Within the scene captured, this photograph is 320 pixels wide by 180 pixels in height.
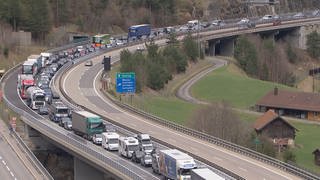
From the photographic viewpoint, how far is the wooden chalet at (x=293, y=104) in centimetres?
9781

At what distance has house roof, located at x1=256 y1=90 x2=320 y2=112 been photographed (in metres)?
97.8

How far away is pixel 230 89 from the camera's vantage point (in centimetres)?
11225

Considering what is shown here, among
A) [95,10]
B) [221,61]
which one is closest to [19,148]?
[221,61]

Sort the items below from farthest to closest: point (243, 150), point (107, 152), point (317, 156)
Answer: point (317, 156), point (107, 152), point (243, 150)

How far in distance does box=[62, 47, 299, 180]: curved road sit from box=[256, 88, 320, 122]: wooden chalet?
72.4 feet

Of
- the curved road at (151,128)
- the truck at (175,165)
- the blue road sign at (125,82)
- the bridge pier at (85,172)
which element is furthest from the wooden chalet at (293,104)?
the truck at (175,165)

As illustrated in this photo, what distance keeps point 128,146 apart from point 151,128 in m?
14.6

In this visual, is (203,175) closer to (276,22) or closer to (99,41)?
(99,41)

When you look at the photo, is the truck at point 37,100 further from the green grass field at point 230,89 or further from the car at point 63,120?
the green grass field at point 230,89

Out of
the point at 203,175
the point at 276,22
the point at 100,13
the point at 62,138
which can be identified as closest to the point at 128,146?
the point at 62,138

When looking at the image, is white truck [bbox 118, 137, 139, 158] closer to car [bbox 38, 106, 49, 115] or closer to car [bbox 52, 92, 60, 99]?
car [bbox 38, 106, 49, 115]

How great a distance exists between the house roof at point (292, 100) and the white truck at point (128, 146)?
48477mm

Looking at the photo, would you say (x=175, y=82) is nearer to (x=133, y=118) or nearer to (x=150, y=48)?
(x=150, y=48)

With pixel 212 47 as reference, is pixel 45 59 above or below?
above
